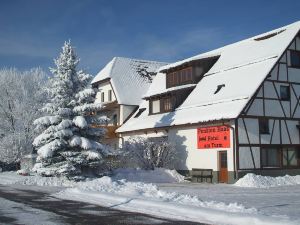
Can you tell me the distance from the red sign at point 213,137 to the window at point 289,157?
4584 mm

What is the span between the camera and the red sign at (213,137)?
95.4 feet

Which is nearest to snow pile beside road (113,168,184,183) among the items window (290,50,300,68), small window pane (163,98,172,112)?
small window pane (163,98,172,112)

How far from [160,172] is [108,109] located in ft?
50.7

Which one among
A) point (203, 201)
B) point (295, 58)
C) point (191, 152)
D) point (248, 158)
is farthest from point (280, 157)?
point (203, 201)

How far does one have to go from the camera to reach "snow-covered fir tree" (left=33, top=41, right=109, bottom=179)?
2845 centimetres

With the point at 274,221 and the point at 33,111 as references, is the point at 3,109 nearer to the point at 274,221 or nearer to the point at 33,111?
the point at 33,111

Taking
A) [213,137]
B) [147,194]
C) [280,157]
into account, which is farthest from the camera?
[280,157]

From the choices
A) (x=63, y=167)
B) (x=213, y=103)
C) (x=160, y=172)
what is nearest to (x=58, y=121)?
(x=63, y=167)

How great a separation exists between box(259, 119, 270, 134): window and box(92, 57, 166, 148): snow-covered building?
16655 mm

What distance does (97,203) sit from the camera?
18.0m

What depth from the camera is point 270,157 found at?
30.0 m

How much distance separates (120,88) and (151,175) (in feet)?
50.4

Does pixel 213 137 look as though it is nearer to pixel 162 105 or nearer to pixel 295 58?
pixel 295 58

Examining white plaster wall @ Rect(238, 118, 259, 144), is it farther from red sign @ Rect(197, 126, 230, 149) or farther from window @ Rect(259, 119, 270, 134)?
red sign @ Rect(197, 126, 230, 149)
